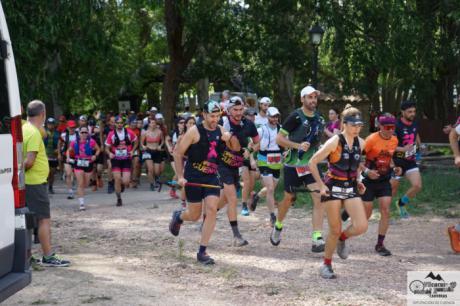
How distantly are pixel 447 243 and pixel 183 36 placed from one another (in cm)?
1839

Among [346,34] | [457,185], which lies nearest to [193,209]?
[457,185]

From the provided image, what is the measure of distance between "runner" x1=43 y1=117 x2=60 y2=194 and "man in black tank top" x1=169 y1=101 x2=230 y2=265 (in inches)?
332

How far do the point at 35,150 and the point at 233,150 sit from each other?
9.79 feet

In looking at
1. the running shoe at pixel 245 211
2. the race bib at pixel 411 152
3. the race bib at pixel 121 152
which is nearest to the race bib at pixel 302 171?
the race bib at pixel 411 152

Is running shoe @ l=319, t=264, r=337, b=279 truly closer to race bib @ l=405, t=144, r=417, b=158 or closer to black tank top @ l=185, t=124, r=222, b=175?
black tank top @ l=185, t=124, r=222, b=175

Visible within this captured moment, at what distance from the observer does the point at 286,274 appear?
24.9 feet

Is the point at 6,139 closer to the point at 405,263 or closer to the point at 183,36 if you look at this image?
the point at 405,263

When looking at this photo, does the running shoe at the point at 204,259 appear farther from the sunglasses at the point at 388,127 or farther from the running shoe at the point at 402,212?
the running shoe at the point at 402,212

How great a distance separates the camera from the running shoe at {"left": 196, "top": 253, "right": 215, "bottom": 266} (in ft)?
26.5

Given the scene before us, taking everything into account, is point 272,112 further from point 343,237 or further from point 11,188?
point 11,188

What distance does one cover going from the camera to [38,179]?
25.7ft

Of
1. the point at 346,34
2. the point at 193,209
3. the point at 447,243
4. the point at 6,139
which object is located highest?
the point at 346,34

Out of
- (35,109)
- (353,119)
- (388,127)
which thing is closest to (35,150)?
(35,109)

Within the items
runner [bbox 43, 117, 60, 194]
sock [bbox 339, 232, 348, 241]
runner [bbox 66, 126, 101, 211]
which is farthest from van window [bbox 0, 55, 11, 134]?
runner [bbox 43, 117, 60, 194]
